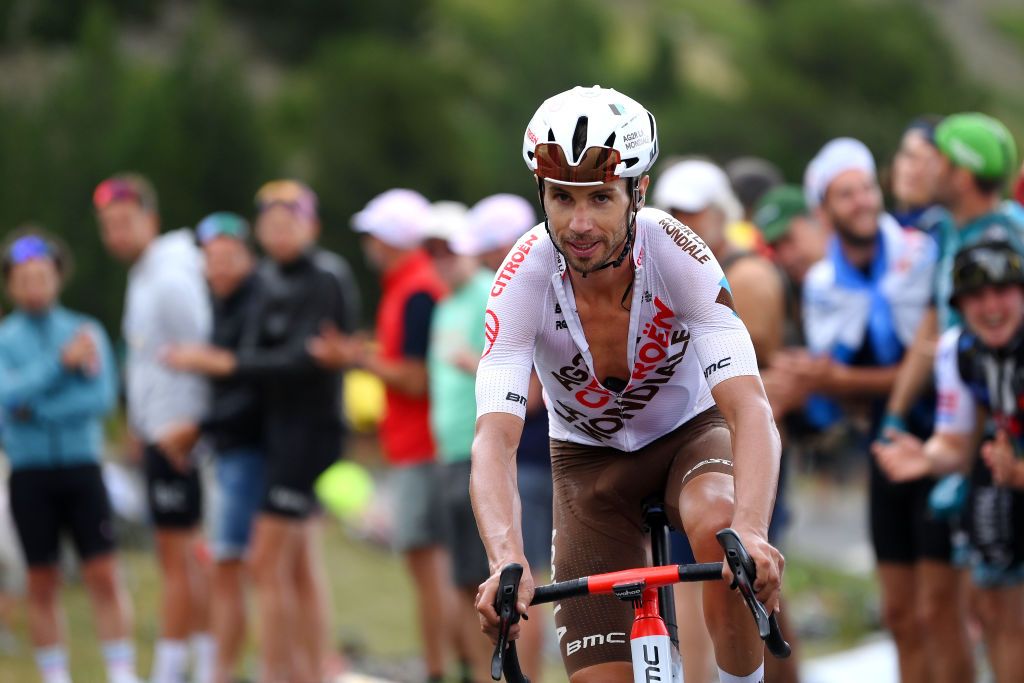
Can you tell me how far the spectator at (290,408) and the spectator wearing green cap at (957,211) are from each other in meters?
3.35

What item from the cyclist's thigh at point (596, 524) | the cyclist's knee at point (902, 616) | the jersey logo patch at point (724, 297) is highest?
the jersey logo patch at point (724, 297)

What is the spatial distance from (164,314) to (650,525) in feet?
16.0

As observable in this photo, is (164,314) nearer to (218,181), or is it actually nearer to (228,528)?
(228,528)

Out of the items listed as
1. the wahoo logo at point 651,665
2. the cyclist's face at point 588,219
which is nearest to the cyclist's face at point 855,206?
the cyclist's face at point 588,219

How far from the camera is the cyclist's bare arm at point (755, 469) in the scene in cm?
395

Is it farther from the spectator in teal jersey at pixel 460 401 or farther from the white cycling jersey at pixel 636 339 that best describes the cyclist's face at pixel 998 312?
the spectator in teal jersey at pixel 460 401

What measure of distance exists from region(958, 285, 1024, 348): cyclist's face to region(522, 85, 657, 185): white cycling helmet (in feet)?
7.25

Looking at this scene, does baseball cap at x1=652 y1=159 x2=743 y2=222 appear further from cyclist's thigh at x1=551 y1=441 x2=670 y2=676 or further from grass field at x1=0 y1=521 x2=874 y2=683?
grass field at x1=0 y1=521 x2=874 y2=683

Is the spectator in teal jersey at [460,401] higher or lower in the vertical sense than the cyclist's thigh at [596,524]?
higher

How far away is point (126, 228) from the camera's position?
9.51 metres

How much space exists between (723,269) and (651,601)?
2.96 metres

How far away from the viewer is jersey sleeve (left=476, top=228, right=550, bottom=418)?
451 centimetres

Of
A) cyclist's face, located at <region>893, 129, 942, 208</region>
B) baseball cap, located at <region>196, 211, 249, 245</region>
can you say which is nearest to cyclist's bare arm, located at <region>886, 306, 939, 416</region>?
cyclist's face, located at <region>893, 129, 942, 208</region>

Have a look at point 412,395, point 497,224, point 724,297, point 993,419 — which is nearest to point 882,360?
point 993,419
